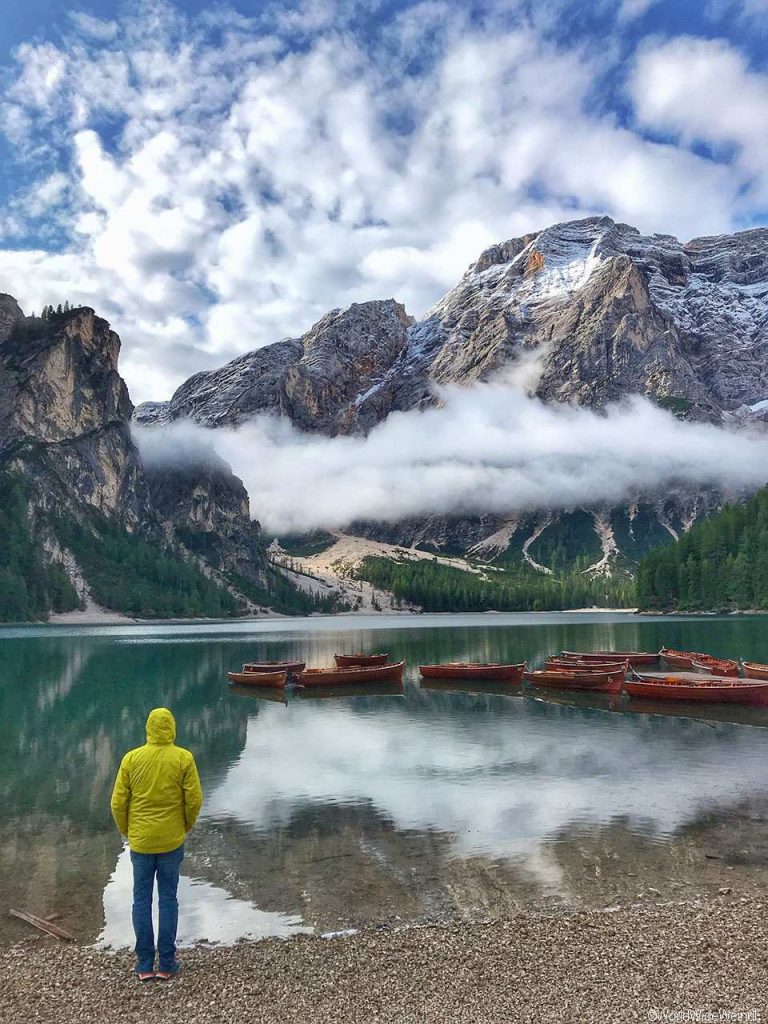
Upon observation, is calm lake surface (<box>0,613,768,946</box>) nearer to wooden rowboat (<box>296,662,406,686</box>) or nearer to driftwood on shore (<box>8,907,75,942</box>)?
driftwood on shore (<box>8,907,75,942</box>)

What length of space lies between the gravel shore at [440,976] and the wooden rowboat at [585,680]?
4400 cm

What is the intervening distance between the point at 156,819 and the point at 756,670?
60.2 metres

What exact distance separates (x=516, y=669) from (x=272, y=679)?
21.8m

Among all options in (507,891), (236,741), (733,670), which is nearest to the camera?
(507,891)

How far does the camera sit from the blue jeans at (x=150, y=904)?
508 inches

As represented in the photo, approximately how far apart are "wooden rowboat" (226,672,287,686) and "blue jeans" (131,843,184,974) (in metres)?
50.9

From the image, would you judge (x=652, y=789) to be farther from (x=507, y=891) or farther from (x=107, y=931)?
(x=107, y=931)

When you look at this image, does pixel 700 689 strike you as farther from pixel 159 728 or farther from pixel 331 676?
pixel 159 728

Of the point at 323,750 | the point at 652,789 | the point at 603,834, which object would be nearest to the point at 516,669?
the point at 323,750

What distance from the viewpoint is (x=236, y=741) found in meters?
40.6

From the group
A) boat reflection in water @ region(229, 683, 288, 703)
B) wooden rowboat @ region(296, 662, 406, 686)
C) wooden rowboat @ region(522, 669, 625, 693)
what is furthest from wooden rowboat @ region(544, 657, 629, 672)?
boat reflection in water @ region(229, 683, 288, 703)

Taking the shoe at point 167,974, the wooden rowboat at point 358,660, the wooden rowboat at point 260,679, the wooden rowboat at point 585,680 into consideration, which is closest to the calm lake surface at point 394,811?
the shoe at point 167,974

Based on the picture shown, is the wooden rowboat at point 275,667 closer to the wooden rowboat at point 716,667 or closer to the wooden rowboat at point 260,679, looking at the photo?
the wooden rowboat at point 260,679

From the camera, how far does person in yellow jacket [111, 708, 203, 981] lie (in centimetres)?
1278
